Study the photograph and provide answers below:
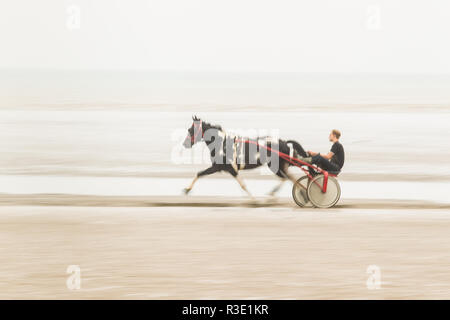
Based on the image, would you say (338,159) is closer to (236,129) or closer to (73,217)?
(73,217)

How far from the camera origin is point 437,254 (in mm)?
7180

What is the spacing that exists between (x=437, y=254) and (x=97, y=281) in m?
3.30

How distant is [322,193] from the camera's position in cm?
957

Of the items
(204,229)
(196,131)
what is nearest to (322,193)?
(196,131)

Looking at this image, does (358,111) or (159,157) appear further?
(358,111)

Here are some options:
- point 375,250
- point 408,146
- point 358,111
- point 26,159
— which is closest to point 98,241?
point 375,250

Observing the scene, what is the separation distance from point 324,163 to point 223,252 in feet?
9.02

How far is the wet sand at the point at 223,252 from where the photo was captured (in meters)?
5.96

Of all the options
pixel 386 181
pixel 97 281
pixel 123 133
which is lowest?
pixel 97 281

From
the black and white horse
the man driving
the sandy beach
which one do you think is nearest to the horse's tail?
the black and white horse

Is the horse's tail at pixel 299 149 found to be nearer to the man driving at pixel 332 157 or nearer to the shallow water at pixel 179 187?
the man driving at pixel 332 157

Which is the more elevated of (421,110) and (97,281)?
(421,110)

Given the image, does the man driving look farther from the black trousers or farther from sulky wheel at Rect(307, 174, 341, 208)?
sulky wheel at Rect(307, 174, 341, 208)

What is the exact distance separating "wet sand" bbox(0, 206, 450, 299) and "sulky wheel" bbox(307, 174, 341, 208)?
0.52 ft
